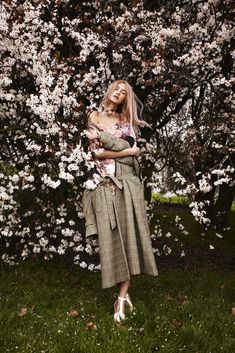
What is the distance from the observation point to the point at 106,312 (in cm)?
491

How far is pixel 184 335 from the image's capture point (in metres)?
4.32

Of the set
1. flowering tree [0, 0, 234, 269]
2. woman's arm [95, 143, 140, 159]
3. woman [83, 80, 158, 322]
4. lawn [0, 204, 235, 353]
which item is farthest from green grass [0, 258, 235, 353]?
woman's arm [95, 143, 140, 159]

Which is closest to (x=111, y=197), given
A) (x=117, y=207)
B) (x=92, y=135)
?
(x=117, y=207)

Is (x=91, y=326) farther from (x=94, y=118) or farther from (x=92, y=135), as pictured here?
(x=94, y=118)

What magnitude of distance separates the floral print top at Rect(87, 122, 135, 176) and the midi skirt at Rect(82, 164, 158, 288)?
8 cm

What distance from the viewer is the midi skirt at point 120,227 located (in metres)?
4.80

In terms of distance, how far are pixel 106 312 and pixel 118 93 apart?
2.25 metres

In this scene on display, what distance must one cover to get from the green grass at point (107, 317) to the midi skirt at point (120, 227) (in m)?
0.44

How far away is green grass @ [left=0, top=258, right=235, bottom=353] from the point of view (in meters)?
4.06

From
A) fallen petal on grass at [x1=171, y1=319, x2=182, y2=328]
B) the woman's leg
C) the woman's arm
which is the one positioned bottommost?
fallen petal on grass at [x1=171, y1=319, x2=182, y2=328]

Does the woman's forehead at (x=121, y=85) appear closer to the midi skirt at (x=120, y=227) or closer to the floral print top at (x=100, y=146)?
the floral print top at (x=100, y=146)

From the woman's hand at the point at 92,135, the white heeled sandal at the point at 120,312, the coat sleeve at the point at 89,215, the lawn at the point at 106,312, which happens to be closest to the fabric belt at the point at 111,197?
the coat sleeve at the point at 89,215

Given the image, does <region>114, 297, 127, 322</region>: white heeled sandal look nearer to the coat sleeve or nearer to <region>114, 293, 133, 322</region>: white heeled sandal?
<region>114, 293, 133, 322</region>: white heeled sandal

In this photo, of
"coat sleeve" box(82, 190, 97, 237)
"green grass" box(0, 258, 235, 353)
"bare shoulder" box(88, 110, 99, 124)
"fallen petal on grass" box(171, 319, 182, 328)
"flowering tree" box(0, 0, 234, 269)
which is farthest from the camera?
"flowering tree" box(0, 0, 234, 269)
